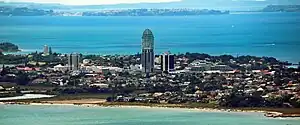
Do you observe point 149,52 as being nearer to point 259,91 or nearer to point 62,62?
point 62,62

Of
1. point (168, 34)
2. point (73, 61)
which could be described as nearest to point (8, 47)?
point (73, 61)

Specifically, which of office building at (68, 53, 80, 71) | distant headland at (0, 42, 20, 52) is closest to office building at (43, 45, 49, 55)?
distant headland at (0, 42, 20, 52)

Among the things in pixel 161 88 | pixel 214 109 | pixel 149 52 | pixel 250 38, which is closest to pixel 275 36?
pixel 250 38

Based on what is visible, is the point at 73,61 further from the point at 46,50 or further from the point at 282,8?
the point at 282,8

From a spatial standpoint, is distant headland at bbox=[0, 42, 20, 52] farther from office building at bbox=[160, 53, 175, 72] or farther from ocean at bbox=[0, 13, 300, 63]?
office building at bbox=[160, 53, 175, 72]

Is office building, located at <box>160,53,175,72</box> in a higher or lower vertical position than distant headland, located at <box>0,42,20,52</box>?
lower

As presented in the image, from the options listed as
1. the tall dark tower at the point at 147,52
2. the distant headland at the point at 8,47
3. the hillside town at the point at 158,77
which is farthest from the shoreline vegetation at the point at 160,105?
the distant headland at the point at 8,47

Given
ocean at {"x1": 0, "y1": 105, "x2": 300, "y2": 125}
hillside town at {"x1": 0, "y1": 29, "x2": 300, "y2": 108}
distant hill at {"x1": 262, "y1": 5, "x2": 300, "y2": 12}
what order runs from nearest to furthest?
ocean at {"x1": 0, "y1": 105, "x2": 300, "y2": 125} → hillside town at {"x1": 0, "y1": 29, "x2": 300, "y2": 108} → distant hill at {"x1": 262, "y1": 5, "x2": 300, "y2": 12}
